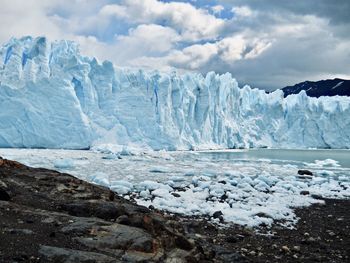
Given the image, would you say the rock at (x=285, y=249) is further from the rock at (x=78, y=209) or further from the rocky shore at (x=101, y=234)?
the rock at (x=78, y=209)

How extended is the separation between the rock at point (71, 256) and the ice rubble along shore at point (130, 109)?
28.8 metres

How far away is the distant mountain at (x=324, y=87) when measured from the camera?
97.1m

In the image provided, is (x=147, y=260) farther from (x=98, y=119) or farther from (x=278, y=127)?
(x=278, y=127)

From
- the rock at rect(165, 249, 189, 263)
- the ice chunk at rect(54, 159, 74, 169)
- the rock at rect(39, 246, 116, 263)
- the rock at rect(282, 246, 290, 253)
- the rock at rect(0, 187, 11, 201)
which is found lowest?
the rock at rect(282, 246, 290, 253)

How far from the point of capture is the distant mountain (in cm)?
9709

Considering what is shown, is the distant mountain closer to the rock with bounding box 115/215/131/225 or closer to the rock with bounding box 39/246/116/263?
the rock with bounding box 115/215/131/225

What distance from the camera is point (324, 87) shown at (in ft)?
339

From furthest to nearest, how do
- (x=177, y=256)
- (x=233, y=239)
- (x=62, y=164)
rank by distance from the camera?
(x=62, y=164) → (x=233, y=239) → (x=177, y=256)

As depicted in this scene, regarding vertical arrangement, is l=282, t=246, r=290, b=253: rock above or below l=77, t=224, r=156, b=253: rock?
below

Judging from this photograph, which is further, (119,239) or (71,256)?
(119,239)

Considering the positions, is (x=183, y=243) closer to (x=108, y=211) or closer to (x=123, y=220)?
(x=123, y=220)

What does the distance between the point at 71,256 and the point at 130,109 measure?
32672 millimetres

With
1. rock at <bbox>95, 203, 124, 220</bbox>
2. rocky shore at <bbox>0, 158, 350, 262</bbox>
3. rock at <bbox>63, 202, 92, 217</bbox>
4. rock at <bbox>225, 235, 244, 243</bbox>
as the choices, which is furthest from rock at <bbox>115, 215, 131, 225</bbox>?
rock at <bbox>225, 235, 244, 243</bbox>

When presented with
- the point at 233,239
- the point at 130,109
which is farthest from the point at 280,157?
the point at 233,239
